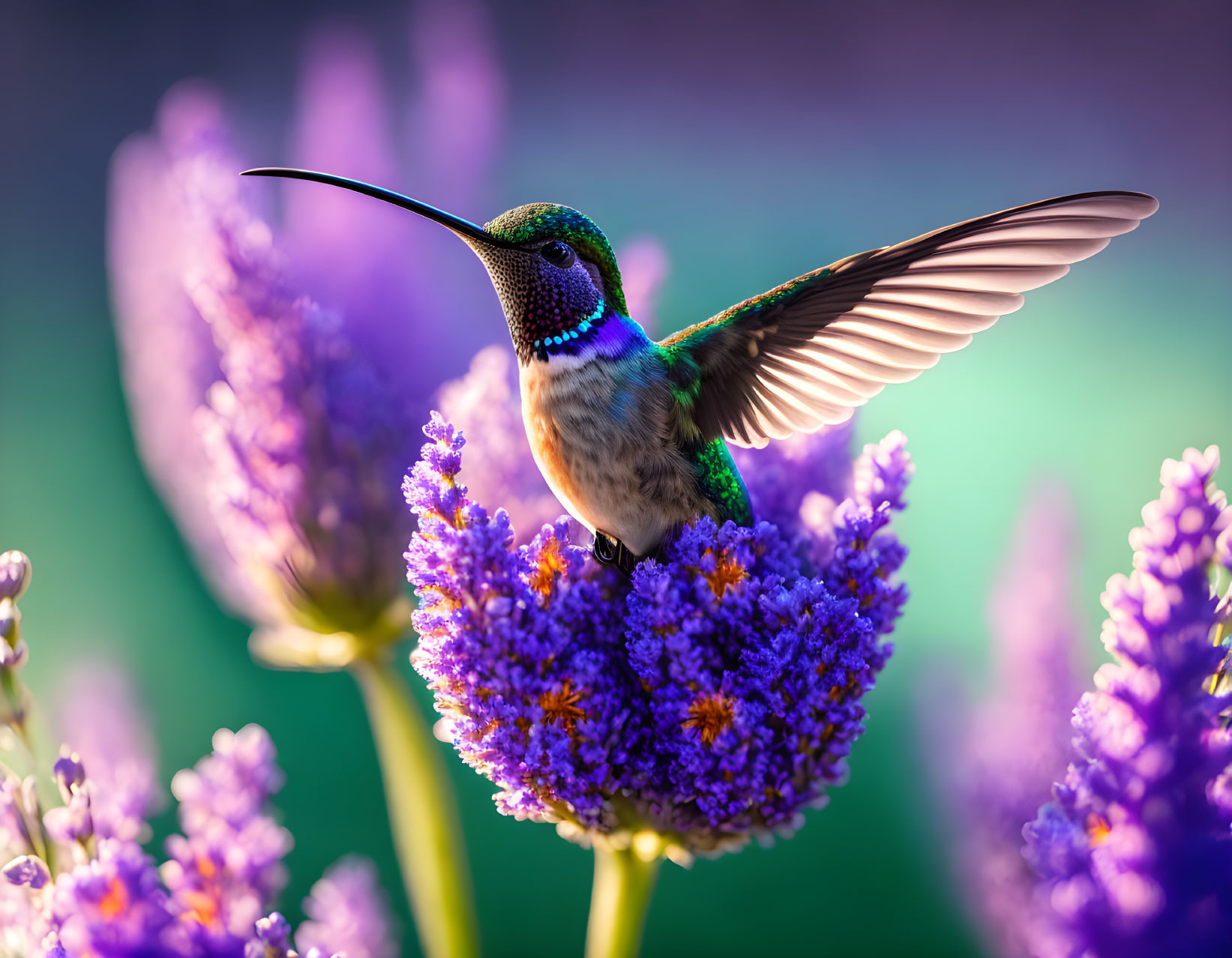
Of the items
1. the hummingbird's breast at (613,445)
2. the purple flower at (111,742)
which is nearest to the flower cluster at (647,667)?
the hummingbird's breast at (613,445)

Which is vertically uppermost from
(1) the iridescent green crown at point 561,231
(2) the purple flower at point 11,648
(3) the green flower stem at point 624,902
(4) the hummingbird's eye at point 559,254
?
(1) the iridescent green crown at point 561,231

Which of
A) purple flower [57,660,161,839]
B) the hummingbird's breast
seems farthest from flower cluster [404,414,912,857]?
purple flower [57,660,161,839]

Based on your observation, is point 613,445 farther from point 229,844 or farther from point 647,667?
point 229,844

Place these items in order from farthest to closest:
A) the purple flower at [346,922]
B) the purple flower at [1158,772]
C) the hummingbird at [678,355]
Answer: the purple flower at [346,922], the hummingbird at [678,355], the purple flower at [1158,772]

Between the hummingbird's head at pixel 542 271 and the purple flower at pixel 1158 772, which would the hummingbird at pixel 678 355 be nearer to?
the hummingbird's head at pixel 542 271

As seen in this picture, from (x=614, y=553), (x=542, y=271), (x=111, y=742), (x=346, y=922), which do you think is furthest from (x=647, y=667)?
(x=111, y=742)
